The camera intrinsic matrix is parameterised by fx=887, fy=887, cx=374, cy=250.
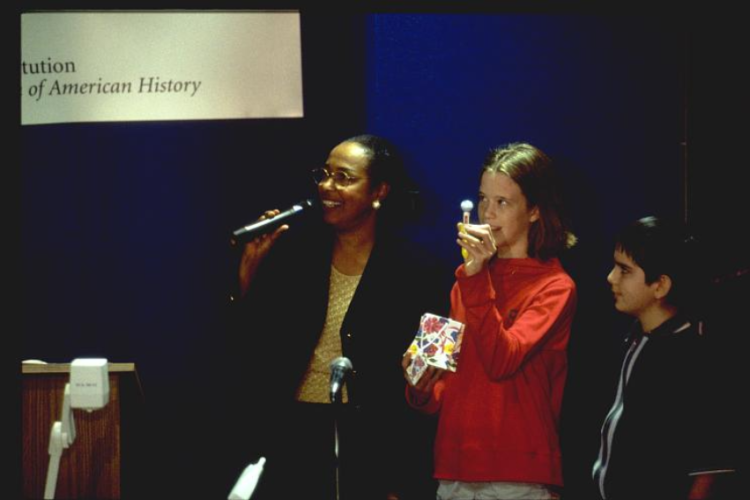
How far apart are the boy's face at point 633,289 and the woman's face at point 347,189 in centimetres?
102

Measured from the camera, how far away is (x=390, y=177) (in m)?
3.61

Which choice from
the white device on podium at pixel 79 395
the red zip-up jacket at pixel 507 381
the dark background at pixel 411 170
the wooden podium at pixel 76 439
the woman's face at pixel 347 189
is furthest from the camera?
the dark background at pixel 411 170

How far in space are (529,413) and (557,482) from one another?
252 millimetres

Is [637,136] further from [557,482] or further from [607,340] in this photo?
[557,482]

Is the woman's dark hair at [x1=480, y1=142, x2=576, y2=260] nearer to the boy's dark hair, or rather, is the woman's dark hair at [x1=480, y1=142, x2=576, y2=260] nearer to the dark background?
the boy's dark hair

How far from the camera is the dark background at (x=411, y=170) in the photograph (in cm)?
371

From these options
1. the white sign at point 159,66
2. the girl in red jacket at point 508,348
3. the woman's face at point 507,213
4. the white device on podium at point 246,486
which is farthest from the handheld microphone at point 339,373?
the white sign at point 159,66

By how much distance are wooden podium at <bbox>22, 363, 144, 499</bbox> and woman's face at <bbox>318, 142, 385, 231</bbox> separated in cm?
104

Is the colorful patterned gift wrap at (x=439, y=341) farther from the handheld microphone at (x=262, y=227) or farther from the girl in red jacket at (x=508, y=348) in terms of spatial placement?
the handheld microphone at (x=262, y=227)

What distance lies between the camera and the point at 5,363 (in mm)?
2850

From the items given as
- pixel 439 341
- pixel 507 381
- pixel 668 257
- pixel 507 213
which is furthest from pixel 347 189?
pixel 668 257

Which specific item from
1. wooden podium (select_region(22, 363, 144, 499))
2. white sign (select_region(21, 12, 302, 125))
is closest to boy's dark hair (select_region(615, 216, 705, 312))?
white sign (select_region(21, 12, 302, 125))

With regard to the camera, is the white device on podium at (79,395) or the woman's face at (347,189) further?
the woman's face at (347,189)

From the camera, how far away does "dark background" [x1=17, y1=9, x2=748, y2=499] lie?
12.2ft
